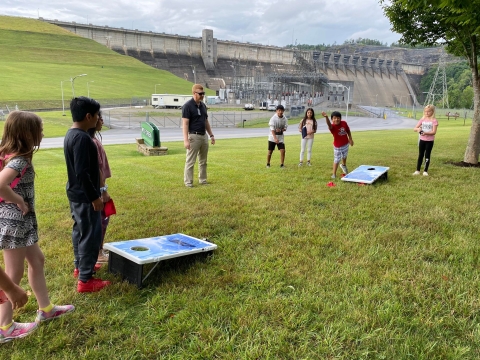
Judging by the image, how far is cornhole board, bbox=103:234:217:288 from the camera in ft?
11.6

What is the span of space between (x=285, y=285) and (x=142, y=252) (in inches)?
60.1

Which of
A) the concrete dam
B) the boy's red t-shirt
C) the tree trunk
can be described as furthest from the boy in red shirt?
the concrete dam

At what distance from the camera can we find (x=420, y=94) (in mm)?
141750

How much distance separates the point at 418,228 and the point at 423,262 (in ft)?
3.96

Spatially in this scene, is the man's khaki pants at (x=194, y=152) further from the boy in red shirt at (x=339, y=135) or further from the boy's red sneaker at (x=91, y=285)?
the boy's red sneaker at (x=91, y=285)

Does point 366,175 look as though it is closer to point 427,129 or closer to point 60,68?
point 427,129

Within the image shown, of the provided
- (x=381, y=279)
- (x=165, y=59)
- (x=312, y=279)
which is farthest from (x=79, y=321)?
(x=165, y=59)

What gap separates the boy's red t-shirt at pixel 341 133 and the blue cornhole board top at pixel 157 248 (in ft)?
18.3

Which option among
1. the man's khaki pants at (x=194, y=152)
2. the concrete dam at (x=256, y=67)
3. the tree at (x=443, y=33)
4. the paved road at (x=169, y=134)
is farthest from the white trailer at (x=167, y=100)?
the man's khaki pants at (x=194, y=152)

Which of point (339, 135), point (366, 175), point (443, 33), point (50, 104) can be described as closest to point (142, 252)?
point (366, 175)

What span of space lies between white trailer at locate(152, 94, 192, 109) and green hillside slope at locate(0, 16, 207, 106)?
1413 cm

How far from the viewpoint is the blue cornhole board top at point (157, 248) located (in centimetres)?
353

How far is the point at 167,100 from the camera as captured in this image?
223ft

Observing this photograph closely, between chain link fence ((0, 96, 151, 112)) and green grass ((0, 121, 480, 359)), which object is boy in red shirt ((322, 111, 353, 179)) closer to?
green grass ((0, 121, 480, 359))
